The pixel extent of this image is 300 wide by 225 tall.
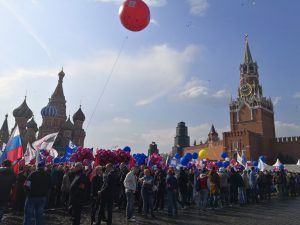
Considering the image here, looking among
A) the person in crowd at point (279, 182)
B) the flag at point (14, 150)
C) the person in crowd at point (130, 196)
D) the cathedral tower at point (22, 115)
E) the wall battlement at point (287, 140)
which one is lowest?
the person in crowd at point (130, 196)

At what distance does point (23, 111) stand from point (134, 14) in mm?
72705

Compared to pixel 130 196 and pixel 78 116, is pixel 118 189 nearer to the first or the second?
pixel 130 196

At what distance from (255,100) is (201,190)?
76951 mm

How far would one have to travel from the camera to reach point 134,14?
8.82 metres

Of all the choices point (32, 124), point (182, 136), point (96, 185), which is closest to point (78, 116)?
point (32, 124)

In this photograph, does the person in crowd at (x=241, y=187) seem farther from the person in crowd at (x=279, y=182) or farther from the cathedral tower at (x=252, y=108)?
the cathedral tower at (x=252, y=108)

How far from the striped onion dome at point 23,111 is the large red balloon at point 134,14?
7192 cm


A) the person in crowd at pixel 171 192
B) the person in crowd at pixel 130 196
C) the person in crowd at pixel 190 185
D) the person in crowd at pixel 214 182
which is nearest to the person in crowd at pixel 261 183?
the person in crowd at pixel 190 185

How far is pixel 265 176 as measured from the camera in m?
19.0

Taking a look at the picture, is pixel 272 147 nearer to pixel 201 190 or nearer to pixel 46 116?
pixel 46 116

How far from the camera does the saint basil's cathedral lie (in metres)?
71.0

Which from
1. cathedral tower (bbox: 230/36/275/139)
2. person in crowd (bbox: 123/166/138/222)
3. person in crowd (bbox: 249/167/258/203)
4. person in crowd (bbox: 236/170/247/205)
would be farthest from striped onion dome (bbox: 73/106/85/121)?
person in crowd (bbox: 123/166/138/222)

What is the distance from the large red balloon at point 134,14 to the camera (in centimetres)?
880

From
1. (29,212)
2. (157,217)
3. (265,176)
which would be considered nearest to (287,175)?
(265,176)
